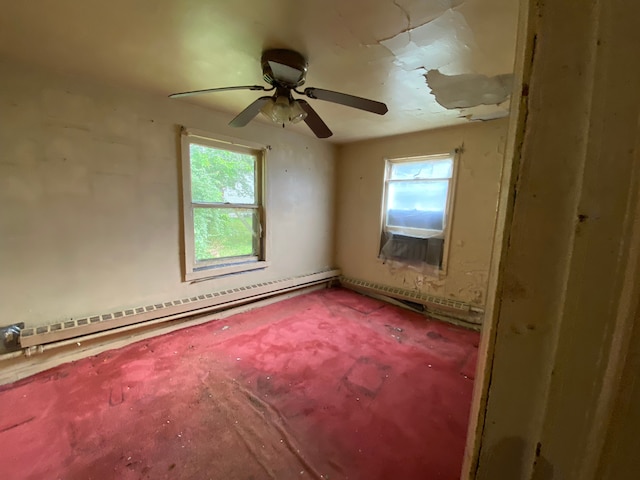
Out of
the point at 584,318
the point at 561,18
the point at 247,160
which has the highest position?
the point at 247,160

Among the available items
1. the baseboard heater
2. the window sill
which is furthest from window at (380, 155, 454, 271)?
the window sill

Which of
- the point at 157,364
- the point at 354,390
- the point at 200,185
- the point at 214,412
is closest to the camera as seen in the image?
the point at 214,412

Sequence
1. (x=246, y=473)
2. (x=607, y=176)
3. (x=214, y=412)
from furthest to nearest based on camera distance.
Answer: (x=214, y=412)
(x=246, y=473)
(x=607, y=176)

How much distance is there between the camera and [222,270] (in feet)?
9.65

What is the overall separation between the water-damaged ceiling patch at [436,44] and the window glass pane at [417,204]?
5.26ft

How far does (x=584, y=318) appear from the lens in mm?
296

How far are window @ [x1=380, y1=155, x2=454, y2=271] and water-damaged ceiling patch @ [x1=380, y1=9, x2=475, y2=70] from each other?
5.02 ft

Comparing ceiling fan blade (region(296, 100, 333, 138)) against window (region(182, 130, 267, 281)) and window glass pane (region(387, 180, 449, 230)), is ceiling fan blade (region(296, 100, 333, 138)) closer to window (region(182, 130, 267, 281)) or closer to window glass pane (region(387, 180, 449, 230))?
window (region(182, 130, 267, 281))

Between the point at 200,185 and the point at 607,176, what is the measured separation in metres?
2.93

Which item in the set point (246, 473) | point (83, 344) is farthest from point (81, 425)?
point (246, 473)

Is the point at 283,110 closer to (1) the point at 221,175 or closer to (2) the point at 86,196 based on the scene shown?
(1) the point at 221,175

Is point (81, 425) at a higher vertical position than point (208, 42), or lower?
lower

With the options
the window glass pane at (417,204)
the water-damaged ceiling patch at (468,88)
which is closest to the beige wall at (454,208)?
the window glass pane at (417,204)

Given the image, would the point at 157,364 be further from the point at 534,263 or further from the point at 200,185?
the point at 534,263
